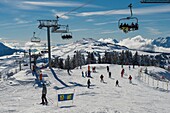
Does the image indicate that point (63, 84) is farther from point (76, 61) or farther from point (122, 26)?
point (76, 61)

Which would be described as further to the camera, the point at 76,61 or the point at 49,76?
the point at 76,61

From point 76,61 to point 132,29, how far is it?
12975cm

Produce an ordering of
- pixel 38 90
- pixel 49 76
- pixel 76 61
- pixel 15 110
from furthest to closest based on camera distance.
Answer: pixel 76 61, pixel 49 76, pixel 38 90, pixel 15 110

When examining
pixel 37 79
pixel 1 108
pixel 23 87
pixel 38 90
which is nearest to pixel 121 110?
pixel 1 108

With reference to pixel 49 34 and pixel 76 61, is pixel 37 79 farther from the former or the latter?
pixel 76 61

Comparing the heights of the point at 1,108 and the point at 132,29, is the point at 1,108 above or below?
below

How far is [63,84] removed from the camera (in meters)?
39.9

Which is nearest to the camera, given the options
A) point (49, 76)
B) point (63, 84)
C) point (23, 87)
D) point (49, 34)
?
point (23, 87)

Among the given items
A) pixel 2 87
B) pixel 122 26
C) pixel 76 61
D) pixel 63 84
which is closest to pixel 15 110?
pixel 122 26

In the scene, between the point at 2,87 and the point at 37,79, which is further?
the point at 37,79

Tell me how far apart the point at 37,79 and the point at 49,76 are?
3381 mm

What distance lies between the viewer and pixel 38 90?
34.9m

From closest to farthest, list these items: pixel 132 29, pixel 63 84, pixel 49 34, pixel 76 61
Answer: pixel 132 29, pixel 63 84, pixel 49 34, pixel 76 61

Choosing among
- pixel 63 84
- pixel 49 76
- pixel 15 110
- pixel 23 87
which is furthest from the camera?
pixel 49 76
